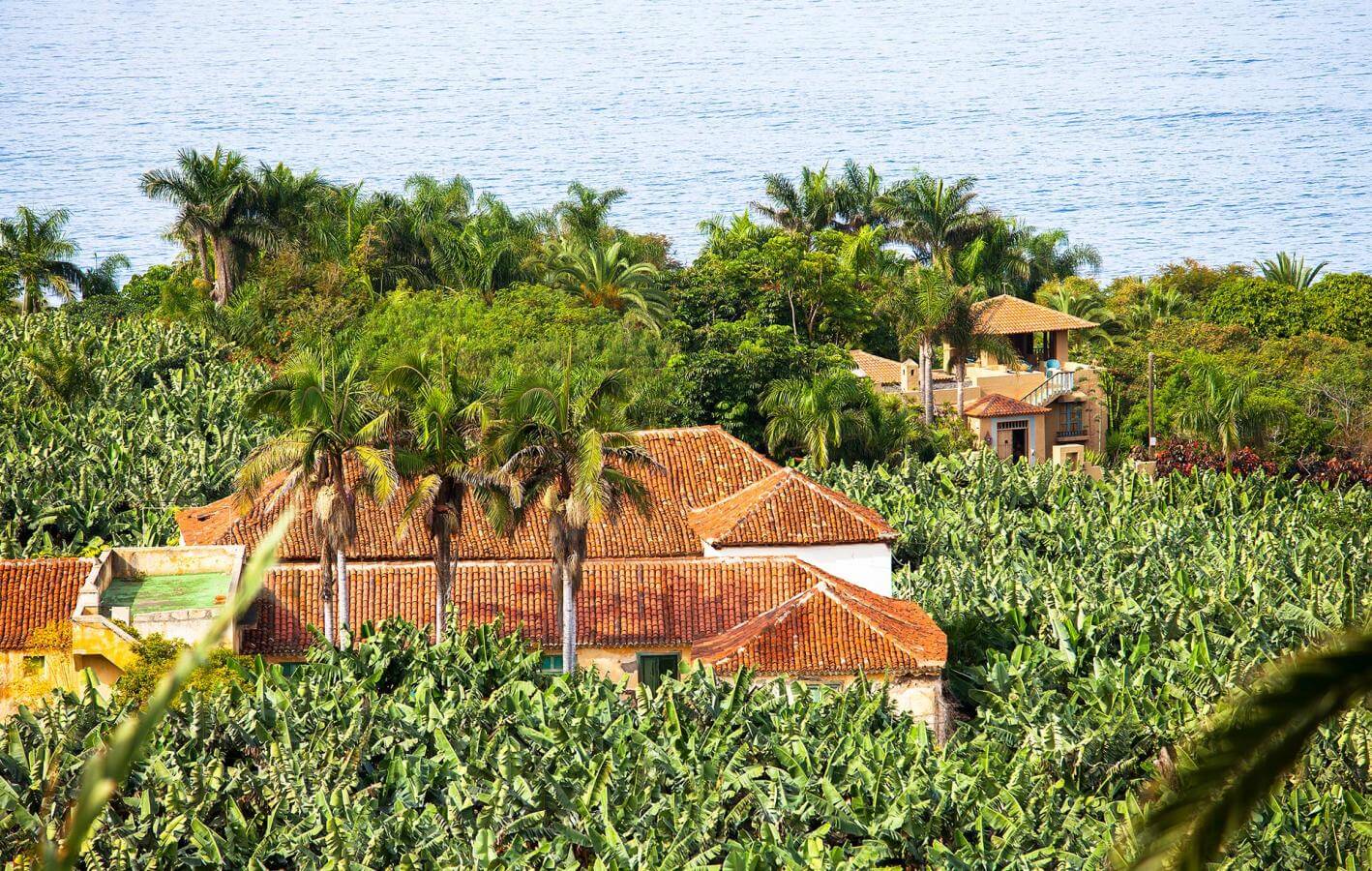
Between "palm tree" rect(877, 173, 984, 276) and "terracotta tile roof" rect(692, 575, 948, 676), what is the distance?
48516 mm

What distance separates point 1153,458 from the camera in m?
53.3

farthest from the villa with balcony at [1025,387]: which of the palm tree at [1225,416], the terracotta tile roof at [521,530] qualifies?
the terracotta tile roof at [521,530]

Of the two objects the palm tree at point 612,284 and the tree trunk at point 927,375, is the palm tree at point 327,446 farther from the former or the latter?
the palm tree at point 612,284

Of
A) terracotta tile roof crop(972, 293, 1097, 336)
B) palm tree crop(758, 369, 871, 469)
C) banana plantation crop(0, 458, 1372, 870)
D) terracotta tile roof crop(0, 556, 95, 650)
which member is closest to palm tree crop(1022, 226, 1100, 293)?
terracotta tile roof crop(972, 293, 1097, 336)

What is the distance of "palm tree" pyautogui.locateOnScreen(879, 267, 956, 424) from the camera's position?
53062mm

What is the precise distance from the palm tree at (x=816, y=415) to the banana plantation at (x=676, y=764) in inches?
718

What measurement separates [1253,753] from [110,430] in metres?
44.0

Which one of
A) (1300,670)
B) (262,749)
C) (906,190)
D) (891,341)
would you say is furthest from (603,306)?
(1300,670)

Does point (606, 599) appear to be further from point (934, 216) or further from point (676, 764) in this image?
point (934, 216)

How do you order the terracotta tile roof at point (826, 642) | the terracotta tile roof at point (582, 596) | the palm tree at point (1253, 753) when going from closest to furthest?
1. the palm tree at point (1253, 753)
2. the terracotta tile roof at point (826, 642)
3. the terracotta tile roof at point (582, 596)

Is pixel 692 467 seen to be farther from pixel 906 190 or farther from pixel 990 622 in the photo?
pixel 906 190

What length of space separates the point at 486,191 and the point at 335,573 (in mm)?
53049

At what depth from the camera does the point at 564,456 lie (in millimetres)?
24922

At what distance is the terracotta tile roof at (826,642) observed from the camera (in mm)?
23953
